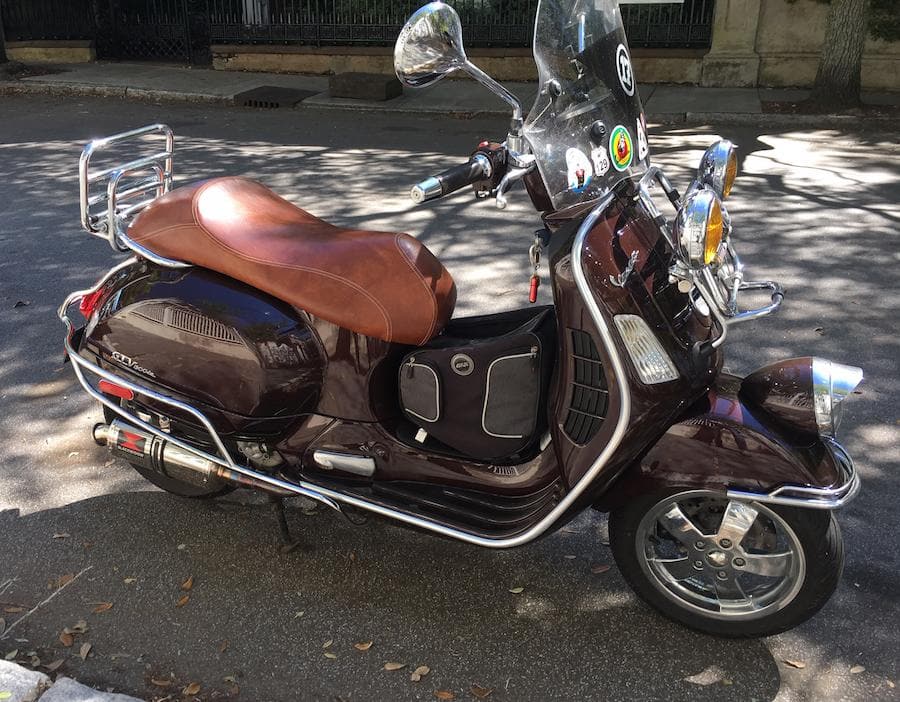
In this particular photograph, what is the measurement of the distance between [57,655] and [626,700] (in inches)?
68.7

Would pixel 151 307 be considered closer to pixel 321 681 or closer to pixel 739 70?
pixel 321 681

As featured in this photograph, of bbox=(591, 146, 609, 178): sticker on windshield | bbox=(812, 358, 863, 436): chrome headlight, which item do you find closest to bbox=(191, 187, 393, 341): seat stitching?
bbox=(591, 146, 609, 178): sticker on windshield

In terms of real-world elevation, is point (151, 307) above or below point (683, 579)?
above

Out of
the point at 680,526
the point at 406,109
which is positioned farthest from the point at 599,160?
the point at 406,109

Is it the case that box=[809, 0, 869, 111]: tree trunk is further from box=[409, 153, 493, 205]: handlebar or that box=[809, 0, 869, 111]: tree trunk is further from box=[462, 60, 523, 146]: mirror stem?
box=[409, 153, 493, 205]: handlebar

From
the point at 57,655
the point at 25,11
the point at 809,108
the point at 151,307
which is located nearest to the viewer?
the point at 57,655

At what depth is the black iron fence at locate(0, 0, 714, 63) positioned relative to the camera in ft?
41.8

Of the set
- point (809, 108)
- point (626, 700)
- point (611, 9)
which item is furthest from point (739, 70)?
point (626, 700)

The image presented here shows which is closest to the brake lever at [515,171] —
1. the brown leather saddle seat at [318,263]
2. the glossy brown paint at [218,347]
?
the brown leather saddle seat at [318,263]

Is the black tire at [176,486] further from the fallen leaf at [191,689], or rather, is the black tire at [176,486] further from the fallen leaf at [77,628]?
the fallen leaf at [191,689]

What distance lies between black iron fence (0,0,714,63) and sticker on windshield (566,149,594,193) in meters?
11.1

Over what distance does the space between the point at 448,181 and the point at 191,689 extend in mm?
1667

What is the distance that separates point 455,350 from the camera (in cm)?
286

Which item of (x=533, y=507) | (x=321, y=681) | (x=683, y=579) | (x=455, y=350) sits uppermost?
(x=455, y=350)
